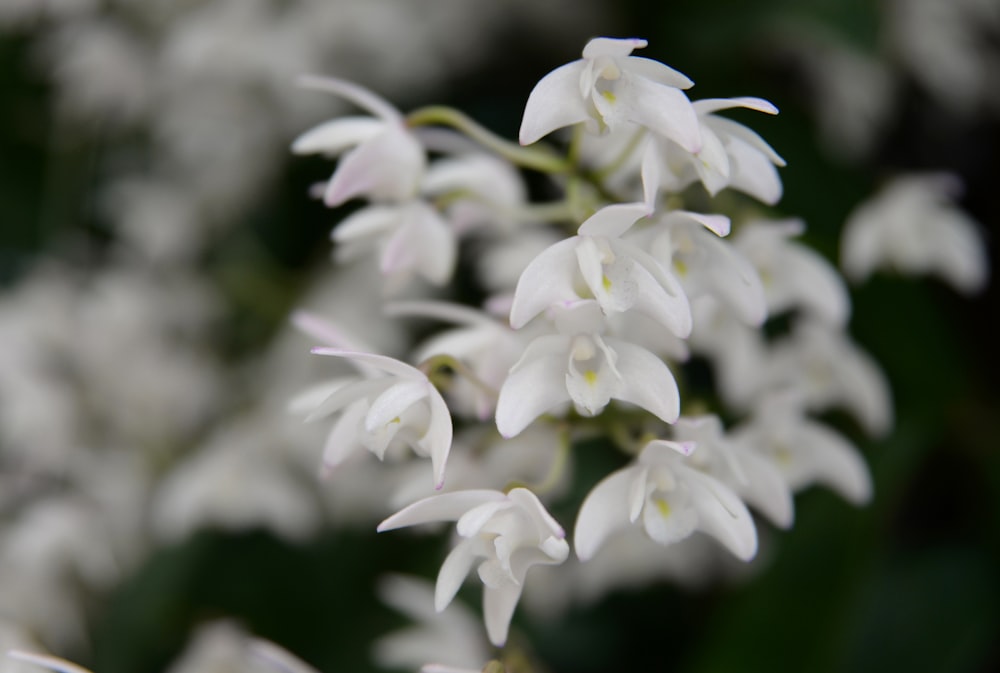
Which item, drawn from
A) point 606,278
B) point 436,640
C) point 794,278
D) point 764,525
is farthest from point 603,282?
point 764,525

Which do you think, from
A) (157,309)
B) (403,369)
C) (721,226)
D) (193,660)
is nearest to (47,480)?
(157,309)

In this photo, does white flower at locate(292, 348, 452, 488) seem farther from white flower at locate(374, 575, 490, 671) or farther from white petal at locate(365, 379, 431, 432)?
white flower at locate(374, 575, 490, 671)

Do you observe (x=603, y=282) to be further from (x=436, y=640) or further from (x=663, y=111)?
Result: (x=436, y=640)

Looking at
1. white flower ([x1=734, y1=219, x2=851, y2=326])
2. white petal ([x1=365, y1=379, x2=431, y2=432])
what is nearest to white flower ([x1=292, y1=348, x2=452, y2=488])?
white petal ([x1=365, y1=379, x2=431, y2=432])

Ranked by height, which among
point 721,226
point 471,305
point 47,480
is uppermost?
point 721,226

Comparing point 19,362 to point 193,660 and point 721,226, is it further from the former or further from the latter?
point 721,226
